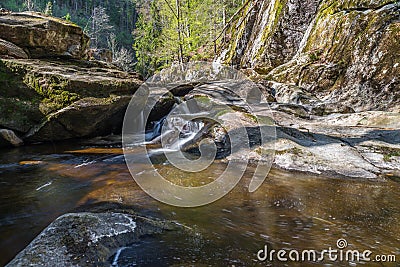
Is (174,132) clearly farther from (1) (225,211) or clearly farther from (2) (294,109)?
(1) (225,211)

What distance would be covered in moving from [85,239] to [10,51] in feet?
29.4

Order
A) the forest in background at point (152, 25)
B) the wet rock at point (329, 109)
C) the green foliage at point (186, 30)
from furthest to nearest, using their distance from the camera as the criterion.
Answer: the forest in background at point (152, 25), the green foliage at point (186, 30), the wet rock at point (329, 109)

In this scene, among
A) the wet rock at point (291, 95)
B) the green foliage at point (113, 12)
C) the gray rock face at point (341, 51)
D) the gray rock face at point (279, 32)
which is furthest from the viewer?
the green foliage at point (113, 12)

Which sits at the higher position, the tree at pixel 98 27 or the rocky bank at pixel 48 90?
the tree at pixel 98 27

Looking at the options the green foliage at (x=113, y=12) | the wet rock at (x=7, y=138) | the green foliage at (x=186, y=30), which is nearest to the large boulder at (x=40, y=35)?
the wet rock at (x=7, y=138)

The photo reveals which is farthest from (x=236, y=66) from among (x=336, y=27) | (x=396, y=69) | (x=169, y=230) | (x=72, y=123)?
(x=169, y=230)

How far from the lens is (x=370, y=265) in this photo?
105 inches

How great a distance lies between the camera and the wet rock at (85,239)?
91.1 inches

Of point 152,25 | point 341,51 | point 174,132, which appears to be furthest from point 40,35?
point 152,25

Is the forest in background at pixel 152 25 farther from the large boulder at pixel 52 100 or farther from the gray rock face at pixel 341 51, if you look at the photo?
the gray rock face at pixel 341 51

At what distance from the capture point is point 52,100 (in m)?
8.28

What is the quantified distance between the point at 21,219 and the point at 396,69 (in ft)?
41.8

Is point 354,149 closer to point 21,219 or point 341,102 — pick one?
point 341,102

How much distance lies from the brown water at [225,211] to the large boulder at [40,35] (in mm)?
5407
